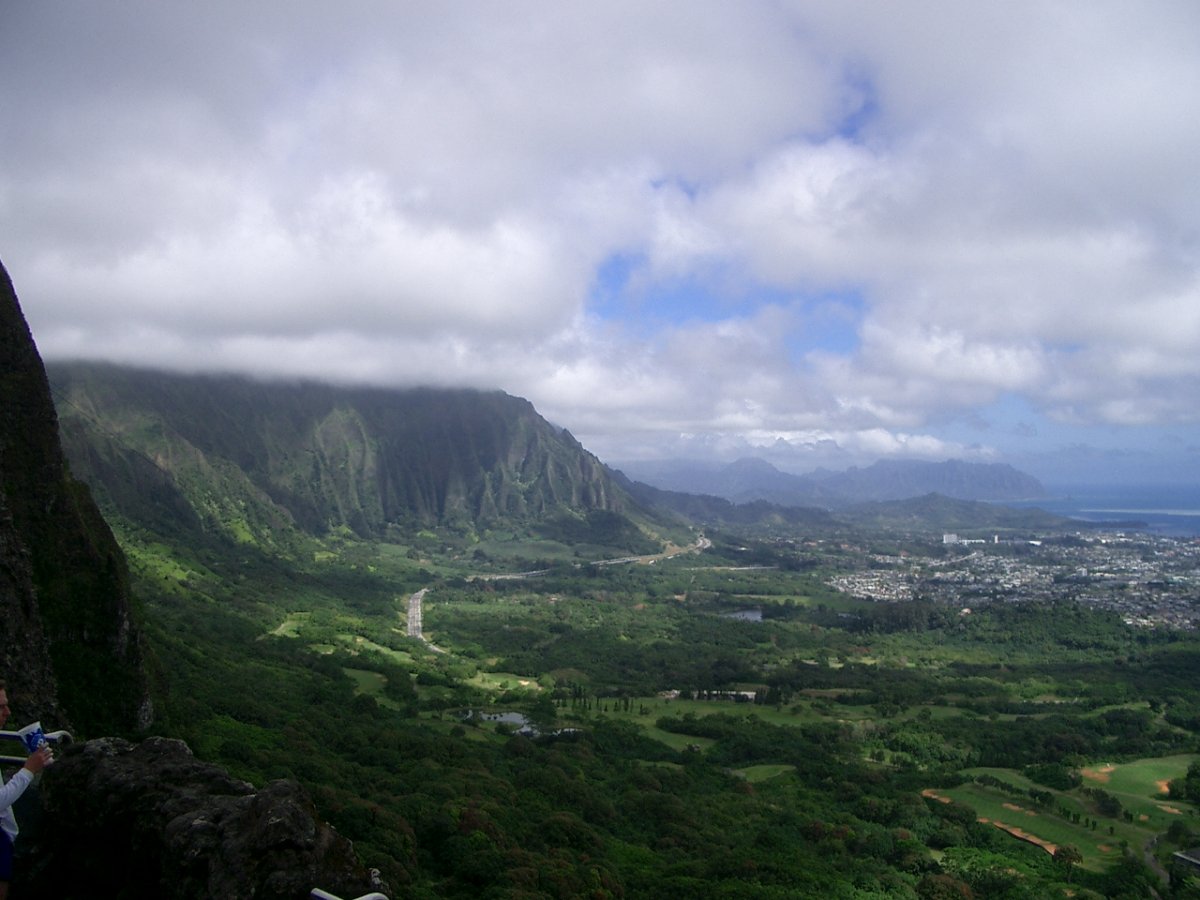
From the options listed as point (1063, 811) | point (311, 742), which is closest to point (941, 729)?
point (1063, 811)

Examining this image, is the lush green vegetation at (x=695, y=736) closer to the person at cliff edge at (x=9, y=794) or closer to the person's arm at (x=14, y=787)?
the person at cliff edge at (x=9, y=794)

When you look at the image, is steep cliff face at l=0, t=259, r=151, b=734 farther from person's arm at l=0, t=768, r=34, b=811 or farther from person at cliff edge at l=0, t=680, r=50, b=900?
person's arm at l=0, t=768, r=34, b=811

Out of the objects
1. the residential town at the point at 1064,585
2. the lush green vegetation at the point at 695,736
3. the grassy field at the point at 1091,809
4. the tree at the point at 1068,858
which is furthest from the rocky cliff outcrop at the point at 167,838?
the residential town at the point at 1064,585

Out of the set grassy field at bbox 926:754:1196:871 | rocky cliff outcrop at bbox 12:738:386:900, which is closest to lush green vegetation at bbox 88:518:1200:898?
grassy field at bbox 926:754:1196:871

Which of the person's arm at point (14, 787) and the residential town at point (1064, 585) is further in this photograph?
the residential town at point (1064, 585)

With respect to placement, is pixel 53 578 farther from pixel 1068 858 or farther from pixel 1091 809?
pixel 1091 809

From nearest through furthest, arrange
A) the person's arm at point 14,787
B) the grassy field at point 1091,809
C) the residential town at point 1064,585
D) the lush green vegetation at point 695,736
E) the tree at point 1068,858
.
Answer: the person's arm at point 14,787 → the lush green vegetation at point 695,736 → the tree at point 1068,858 → the grassy field at point 1091,809 → the residential town at point 1064,585

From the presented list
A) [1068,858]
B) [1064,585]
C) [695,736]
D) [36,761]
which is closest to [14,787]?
[36,761]
